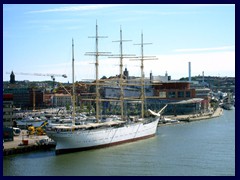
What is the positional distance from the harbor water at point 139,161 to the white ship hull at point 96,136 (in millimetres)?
341

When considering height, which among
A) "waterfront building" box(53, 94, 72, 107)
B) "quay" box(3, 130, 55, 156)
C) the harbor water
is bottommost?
the harbor water

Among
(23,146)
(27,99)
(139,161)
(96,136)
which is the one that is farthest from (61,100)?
(139,161)

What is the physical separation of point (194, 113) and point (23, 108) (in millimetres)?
19798

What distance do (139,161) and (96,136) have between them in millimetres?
3823

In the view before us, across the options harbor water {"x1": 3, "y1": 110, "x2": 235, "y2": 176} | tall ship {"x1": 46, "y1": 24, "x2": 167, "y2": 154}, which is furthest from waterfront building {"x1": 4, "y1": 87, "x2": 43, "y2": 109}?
harbor water {"x1": 3, "y1": 110, "x2": 235, "y2": 176}

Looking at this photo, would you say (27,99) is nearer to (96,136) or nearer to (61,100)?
(61,100)

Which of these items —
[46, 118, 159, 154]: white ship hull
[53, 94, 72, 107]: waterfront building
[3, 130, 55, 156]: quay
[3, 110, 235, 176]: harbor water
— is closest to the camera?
[3, 110, 235, 176]: harbor water

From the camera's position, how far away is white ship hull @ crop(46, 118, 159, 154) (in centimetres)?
1638

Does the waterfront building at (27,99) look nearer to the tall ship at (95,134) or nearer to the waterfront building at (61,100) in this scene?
the waterfront building at (61,100)

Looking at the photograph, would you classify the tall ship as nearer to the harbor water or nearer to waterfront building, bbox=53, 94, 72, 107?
the harbor water

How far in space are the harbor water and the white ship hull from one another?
13.4 inches
